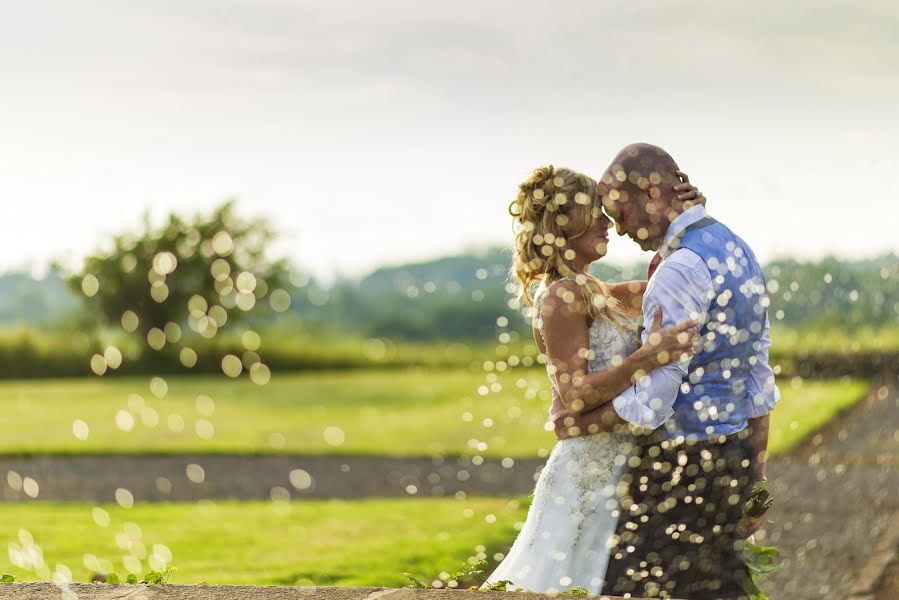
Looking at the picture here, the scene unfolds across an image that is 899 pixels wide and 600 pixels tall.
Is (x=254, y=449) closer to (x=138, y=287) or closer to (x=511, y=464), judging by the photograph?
(x=511, y=464)

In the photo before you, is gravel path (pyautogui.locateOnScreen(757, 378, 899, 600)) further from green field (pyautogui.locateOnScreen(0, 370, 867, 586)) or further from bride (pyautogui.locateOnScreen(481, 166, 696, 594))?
bride (pyautogui.locateOnScreen(481, 166, 696, 594))

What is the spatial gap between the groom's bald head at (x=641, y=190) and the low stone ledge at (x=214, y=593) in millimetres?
1533

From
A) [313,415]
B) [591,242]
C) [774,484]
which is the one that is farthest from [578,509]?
[313,415]

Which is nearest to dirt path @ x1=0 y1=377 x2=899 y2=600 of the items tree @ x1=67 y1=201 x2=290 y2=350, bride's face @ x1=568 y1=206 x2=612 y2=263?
bride's face @ x1=568 y1=206 x2=612 y2=263

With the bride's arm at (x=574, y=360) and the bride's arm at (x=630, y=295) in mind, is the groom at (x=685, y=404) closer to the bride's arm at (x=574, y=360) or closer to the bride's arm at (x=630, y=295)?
the bride's arm at (x=574, y=360)

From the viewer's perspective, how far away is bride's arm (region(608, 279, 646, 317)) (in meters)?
5.03

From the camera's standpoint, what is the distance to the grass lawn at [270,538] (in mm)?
8758

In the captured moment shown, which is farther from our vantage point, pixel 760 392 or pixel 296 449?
pixel 296 449

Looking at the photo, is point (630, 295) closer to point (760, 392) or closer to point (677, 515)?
point (760, 392)

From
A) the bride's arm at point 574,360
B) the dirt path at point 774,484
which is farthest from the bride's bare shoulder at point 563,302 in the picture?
the dirt path at point 774,484

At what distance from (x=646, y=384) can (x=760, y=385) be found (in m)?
0.66

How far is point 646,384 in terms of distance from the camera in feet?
14.0

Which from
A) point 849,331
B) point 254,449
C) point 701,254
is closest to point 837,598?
point 701,254

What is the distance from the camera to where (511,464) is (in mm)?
14789
